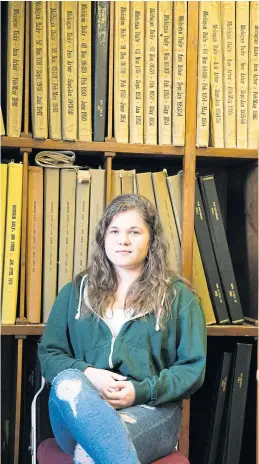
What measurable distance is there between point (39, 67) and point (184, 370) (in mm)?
954

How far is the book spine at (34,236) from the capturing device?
1.94 m

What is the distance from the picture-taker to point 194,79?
1993mm

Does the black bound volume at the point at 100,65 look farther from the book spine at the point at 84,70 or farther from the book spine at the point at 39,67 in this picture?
the book spine at the point at 39,67

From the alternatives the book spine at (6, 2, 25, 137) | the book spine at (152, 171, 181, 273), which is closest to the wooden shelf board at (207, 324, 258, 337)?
the book spine at (152, 171, 181, 273)

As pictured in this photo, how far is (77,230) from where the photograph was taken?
1.96m

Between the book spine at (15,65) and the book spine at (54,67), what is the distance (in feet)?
0.27

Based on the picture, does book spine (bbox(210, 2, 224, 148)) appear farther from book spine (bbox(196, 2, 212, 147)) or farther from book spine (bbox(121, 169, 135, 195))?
book spine (bbox(121, 169, 135, 195))

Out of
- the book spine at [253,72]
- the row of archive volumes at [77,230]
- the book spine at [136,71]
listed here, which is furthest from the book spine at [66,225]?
the book spine at [253,72]

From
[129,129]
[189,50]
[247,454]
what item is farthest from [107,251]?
[247,454]

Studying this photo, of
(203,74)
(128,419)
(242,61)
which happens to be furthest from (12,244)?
(242,61)

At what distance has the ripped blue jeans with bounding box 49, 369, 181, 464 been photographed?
142 cm

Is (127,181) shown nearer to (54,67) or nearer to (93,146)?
(93,146)

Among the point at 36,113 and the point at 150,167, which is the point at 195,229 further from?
the point at 36,113

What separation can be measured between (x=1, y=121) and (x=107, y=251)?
1.62 ft
